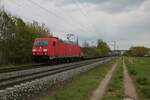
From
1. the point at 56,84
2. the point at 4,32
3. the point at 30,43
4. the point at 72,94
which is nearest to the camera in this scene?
the point at 72,94

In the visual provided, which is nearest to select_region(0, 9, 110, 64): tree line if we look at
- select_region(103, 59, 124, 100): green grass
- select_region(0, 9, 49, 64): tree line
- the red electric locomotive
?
select_region(0, 9, 49, 64): tree line

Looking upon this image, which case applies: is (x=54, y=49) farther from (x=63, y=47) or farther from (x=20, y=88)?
(x=20, y=88)

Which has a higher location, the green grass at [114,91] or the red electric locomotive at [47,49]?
the red electric locomotive at [47,49]

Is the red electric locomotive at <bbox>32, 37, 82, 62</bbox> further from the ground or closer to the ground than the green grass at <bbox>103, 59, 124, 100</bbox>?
further from the ground

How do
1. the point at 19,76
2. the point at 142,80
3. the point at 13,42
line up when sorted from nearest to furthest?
the point at 19,76 → the point at 142,80 → the point at 13,42

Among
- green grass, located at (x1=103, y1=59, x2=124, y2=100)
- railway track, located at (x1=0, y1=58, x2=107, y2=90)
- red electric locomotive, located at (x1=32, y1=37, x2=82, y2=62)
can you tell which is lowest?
green grass, located at (x1=103, y1=59, x2=124, y2=100)

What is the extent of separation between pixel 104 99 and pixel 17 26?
36.9 m

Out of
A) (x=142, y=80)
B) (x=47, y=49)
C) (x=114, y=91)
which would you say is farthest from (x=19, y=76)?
(x=47, y=49)

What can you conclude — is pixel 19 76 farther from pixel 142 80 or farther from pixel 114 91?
pixel 142 80

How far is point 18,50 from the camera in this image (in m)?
46.1

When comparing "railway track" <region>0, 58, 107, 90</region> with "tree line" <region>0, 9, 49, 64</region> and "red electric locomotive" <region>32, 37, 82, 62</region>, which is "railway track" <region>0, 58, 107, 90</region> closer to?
"red electric locomotive" <region>32, 37, 82, 62</region>

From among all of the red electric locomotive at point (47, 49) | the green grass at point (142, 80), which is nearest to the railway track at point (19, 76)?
the green grass at point (142, 80)

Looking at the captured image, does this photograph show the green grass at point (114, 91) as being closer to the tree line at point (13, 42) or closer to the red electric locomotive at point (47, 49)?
the red electric locomotive at point (47, 49)

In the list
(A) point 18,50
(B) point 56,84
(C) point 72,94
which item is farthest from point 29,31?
(C) point 72,94
